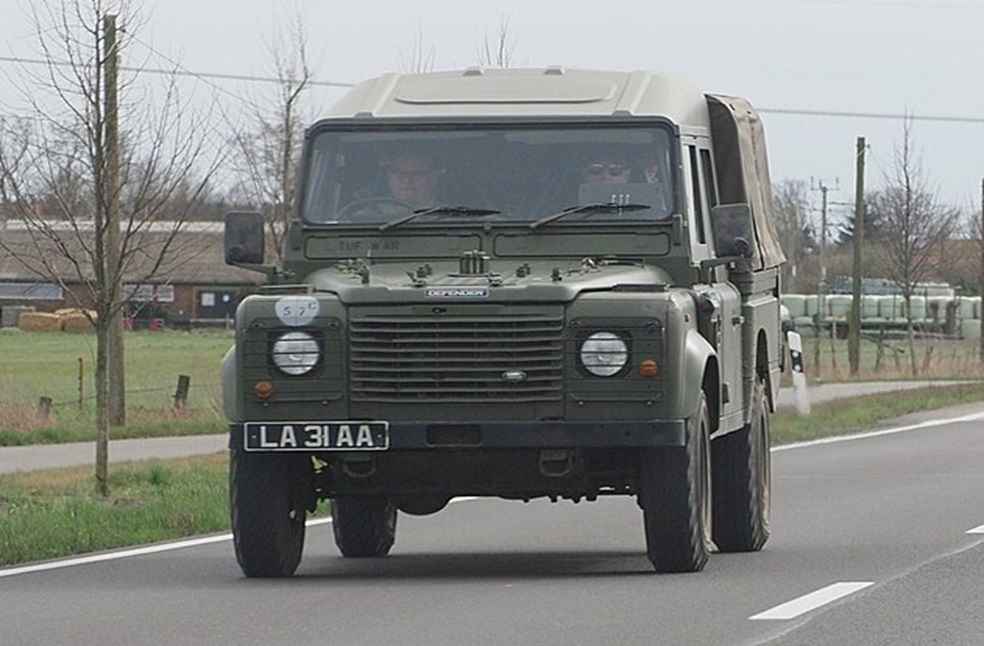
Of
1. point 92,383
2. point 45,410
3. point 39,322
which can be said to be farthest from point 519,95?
point 39,322

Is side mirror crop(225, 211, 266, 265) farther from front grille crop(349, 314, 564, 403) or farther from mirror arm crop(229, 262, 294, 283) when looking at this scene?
front grille crop(349, 314, 564, 403)

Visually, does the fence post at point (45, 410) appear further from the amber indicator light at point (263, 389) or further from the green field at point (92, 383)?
the amber indicator light at point (263, 389)

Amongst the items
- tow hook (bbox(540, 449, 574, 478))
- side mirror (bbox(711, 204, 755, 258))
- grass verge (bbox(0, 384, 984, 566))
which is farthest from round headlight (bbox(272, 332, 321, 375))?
grass verge (bbox(0, 384, 984, 566))

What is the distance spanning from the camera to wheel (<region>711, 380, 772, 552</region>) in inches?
575

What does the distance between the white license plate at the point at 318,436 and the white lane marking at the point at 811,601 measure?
85.7 inches

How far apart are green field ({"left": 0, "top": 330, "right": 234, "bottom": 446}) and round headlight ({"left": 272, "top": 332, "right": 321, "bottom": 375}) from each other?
19646 mm

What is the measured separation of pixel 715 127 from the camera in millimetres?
15016

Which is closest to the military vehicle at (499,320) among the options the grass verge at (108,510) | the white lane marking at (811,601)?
the white lane marking at (811,601)

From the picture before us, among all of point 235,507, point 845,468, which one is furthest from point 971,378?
point 235,507

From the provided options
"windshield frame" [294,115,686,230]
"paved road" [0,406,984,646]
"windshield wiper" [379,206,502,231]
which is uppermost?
"windshield frame" [294,115,686,230]

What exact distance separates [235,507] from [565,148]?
2701mm

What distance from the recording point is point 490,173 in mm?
13344

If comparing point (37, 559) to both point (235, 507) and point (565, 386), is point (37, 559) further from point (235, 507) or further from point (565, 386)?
point (565, 386)

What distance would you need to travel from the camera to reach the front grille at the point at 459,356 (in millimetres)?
11859
